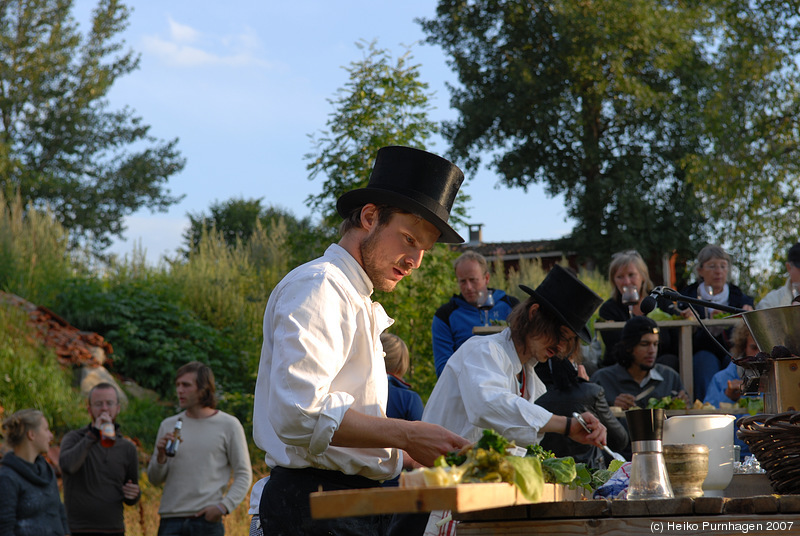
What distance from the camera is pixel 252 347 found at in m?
11.5

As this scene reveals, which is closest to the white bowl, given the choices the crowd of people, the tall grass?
the crowd of people

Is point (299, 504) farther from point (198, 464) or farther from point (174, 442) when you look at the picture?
point (198, 464)

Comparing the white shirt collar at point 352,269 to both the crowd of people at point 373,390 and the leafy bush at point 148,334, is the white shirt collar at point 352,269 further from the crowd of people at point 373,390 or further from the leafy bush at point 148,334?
the leafy bush at point 148,334

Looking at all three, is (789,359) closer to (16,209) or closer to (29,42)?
(16,209)

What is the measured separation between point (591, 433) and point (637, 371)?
8.36 feet

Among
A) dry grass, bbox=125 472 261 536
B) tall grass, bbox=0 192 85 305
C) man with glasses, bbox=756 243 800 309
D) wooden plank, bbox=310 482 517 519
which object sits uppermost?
tall grass, bbox=0 192 85 305

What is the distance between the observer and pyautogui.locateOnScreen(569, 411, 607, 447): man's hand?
3504 mm

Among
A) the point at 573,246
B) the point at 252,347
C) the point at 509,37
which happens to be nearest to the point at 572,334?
the point at 252,347

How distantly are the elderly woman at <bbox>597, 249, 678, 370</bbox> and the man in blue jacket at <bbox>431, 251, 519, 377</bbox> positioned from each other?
2.97 feet

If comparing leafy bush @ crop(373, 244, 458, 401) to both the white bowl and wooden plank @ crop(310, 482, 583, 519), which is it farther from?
wooden plank @ crop(310, 482, 583, 519)

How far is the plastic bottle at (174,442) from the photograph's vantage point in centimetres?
634

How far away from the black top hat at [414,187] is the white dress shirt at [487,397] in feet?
2.96

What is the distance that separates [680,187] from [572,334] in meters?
22.3

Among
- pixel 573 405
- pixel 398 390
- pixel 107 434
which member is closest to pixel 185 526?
pixel 107 434
